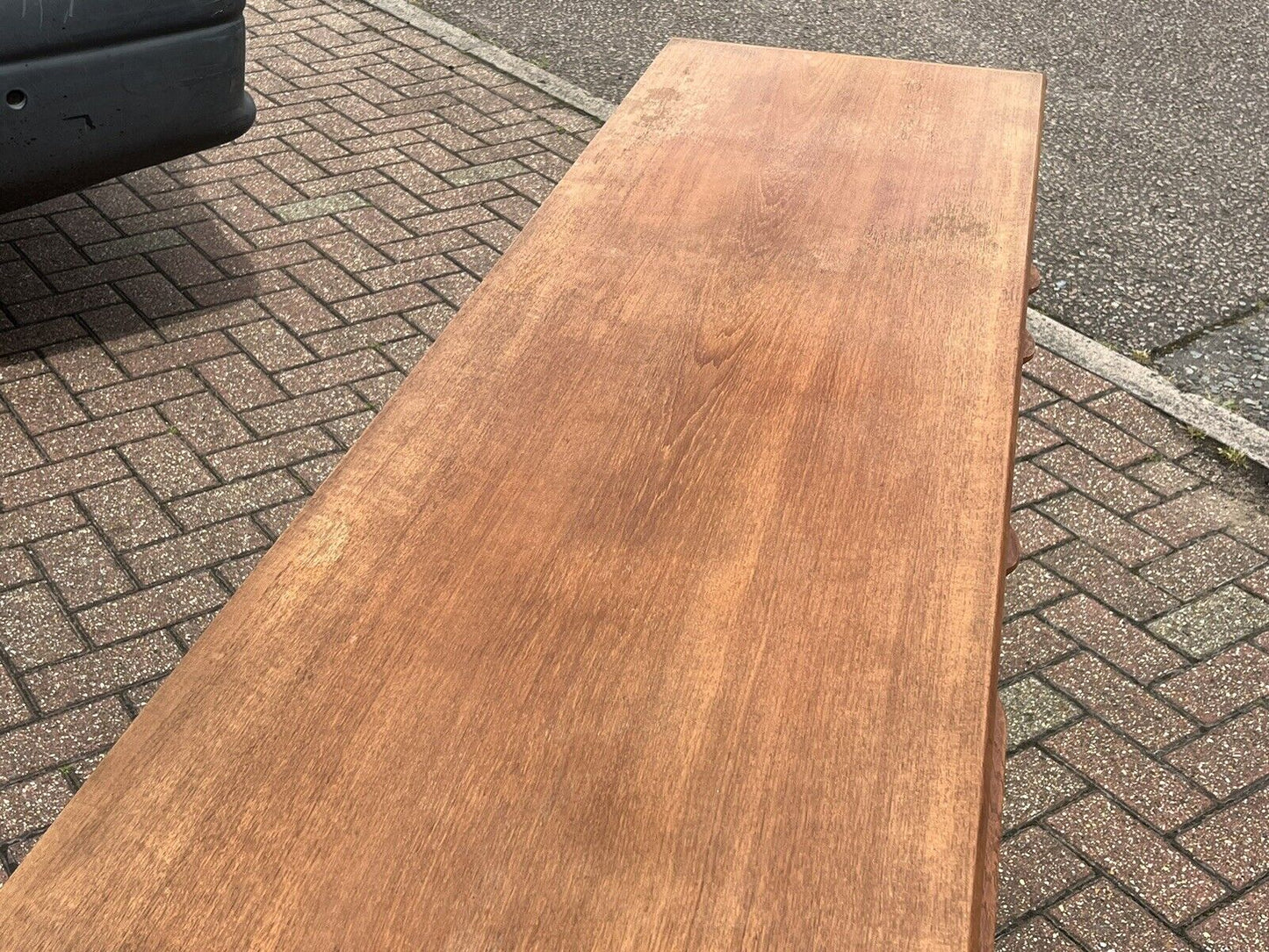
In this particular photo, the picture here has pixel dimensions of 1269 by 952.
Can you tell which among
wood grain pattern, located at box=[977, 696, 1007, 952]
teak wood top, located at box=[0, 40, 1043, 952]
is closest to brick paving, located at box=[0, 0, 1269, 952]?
wood grain pattern, located at box=[977, 696, 1007, 952]

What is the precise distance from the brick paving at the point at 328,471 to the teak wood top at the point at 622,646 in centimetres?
106

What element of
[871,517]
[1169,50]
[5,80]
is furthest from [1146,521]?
[1169,50]

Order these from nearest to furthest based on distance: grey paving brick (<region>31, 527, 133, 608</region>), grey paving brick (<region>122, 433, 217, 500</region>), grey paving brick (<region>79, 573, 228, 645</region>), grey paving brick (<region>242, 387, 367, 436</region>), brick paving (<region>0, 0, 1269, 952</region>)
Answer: brick paving (<region>0, 0, 1269, 952</region>) → grey paving brick (<region>79, 573, 228, 645</region>) → grey paving brick (<region>31, 527, 133, 608</region>) → grey paving brick (<region>122, 433, 217, 500</region>) → grey paving brick (<region>242, 387, 367, 436</region>)

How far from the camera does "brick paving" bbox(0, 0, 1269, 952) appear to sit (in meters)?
2.85

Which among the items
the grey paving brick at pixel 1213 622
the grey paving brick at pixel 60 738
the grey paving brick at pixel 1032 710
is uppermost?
the grey paving brick at pixel 1213 622

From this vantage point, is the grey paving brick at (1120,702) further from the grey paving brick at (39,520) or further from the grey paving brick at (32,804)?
the grey paving brick at (39,520)

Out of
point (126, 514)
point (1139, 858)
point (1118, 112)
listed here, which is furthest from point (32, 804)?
point (1118, 112)

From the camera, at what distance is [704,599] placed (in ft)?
6.28

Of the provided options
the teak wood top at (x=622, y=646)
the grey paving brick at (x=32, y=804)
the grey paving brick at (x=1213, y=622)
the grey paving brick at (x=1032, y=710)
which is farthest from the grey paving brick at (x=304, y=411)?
the grey paving brick at (x=1213, y=622)

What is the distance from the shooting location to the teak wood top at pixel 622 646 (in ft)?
4.99

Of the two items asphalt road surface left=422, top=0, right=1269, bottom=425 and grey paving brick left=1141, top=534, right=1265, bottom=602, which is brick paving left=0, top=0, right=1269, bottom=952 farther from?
asphalt road surface left=422, top=0, right=1269, bottom=425

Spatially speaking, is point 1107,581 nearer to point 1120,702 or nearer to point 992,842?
point 1120,702

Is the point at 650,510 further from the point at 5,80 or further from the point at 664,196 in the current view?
the point at 5,80

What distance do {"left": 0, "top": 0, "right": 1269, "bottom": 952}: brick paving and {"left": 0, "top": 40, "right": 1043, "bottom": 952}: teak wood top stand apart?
1059mm
